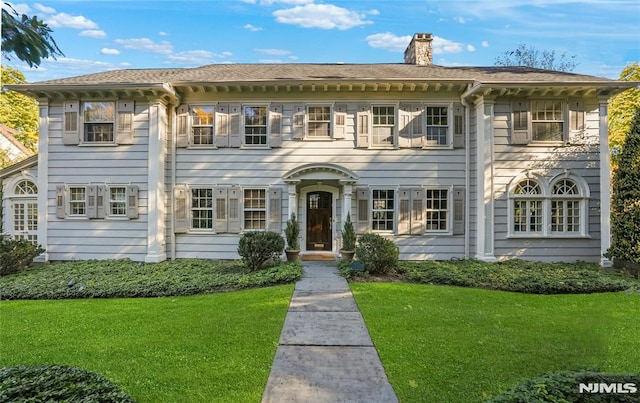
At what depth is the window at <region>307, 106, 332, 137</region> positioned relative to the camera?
36.1 ft

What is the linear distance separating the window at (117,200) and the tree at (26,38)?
9.35 meters

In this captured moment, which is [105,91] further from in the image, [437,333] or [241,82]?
[437,333]

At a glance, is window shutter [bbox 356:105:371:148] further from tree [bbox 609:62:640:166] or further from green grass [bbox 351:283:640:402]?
tree [bbox 609:62:640:166]

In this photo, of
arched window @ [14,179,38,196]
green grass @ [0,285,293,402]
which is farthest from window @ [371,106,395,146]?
arched window @ [14,179,38,196]

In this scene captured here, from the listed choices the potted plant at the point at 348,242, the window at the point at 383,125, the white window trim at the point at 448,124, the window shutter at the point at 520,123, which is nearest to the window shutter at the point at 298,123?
the window at the point at 383,125

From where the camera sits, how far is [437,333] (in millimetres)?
4824

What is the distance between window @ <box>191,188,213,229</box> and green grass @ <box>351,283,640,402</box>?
594 centimetres

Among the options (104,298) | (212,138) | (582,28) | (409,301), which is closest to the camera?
(582,28)

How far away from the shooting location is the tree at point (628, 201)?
8969 mm

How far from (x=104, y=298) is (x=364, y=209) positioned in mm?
7300

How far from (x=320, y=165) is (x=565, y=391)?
8402mm

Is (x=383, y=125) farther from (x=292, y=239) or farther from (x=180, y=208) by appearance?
(x=180, y=208)

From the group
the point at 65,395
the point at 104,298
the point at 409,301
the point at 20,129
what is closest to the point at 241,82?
the point at 104,298

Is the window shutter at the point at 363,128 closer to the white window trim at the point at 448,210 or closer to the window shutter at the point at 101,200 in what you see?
the white window trim at the point at 448,210
